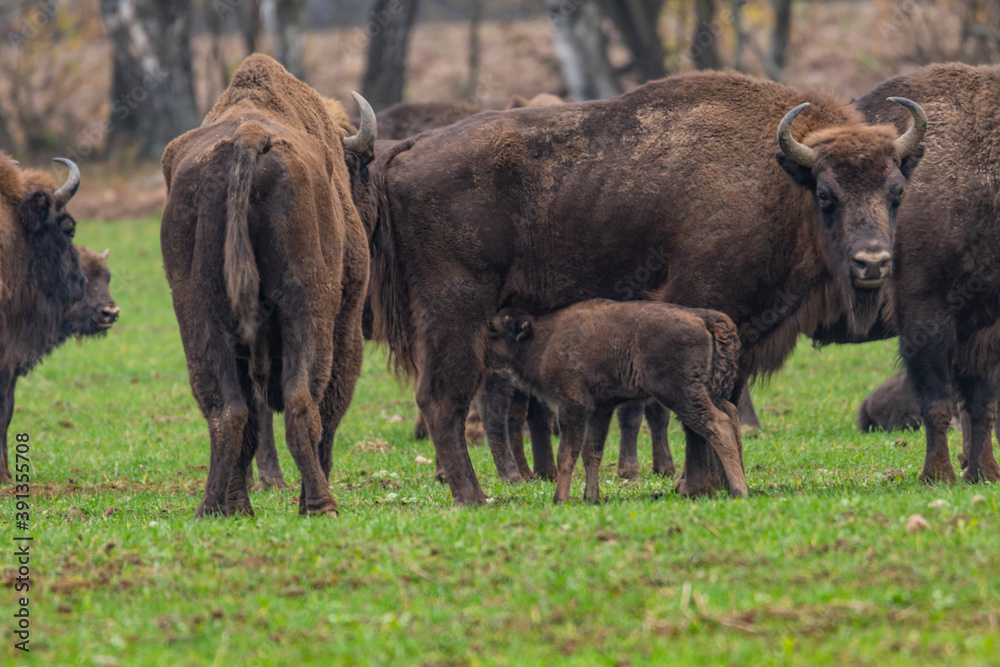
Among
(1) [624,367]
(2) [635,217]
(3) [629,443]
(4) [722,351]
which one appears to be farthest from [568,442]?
(3) [629,443]

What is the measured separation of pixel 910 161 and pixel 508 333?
112 inches

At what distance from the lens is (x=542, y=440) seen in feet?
30.8

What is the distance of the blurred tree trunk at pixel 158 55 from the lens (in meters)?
26.3

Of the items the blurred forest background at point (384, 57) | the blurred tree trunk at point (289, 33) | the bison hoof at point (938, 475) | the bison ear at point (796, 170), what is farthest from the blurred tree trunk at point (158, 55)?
the bison hoof at point (938, 475)

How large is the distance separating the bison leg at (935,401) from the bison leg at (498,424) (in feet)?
9.82

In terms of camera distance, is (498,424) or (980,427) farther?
(498,424)

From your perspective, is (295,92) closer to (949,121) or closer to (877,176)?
(877,176)

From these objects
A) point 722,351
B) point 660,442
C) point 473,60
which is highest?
point 722,351

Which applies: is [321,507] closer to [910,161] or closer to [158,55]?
[910,161]

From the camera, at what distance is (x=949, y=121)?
816 cm

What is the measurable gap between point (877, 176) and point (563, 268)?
82.9 inches

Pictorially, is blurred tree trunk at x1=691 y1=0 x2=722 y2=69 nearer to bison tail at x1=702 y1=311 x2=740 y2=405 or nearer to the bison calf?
the bison calf

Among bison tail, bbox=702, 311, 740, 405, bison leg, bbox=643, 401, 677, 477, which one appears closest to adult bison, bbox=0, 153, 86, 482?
bison leg, bbox=643, 401, 677, 477

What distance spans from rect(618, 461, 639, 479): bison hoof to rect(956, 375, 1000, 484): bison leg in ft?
8.16
